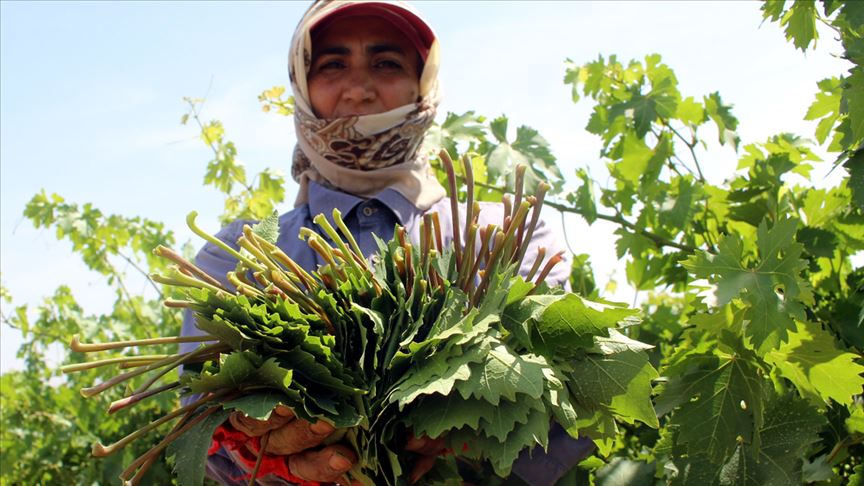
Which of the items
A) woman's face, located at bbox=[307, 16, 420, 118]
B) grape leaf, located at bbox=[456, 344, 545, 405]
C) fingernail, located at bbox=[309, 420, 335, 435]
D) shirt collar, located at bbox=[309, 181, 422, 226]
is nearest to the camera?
grape leaf, located at bbox=[456, 344, 545, 405]

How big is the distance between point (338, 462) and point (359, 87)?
1.29 meters

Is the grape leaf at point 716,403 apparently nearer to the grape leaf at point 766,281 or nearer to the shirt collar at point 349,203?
the grape leaf at point 766,281

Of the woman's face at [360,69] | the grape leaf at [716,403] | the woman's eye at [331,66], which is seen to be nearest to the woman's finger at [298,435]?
the grape leaf at [716,403]

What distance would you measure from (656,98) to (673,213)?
41 centimetres

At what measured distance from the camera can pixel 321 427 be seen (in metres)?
1.50

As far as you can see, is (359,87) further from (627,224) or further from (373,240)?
(627,224)

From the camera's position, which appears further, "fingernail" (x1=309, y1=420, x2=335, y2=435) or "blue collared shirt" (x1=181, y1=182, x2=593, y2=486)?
"blue collared shirt" (x1=181, y1=182, x2=593, y2=486)

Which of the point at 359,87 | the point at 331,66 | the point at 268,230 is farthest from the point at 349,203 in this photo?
the point at 268,230

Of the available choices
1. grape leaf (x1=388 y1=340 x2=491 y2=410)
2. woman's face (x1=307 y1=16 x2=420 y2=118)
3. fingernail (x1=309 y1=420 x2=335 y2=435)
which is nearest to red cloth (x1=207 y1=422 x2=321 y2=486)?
fingernail (x1=309 y1=420 x2=335 y2=435)

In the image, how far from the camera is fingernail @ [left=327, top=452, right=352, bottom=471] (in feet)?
5.10

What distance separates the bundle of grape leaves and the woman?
677 millimetres

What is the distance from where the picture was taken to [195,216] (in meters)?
1.66

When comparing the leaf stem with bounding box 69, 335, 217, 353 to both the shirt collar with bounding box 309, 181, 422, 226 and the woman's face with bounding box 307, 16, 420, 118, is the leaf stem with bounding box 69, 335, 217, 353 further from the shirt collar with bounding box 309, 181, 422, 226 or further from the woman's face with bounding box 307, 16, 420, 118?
the woman's face with bounding box 307, 16, 420, 118

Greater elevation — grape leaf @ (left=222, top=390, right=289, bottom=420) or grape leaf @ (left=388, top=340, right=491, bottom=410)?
grape leaf @ (left=388, top=340, right=491, bottom=410)
